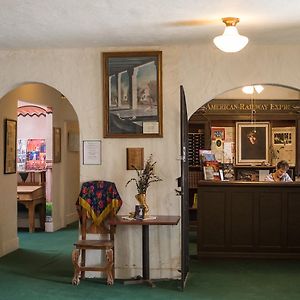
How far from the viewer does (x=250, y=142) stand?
36.0 feet

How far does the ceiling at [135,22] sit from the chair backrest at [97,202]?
5.29 ft

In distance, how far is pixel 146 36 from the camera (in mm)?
5949

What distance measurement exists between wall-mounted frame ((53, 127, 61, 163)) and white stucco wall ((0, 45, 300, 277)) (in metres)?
3.92

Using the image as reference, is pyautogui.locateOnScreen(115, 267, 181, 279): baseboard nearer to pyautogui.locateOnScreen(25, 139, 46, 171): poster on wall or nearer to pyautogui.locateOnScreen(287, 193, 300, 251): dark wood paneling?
pyautogui.locateOnScreen(287, 193, 300, 251): dark wood paneling

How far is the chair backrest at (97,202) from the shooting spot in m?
6.42

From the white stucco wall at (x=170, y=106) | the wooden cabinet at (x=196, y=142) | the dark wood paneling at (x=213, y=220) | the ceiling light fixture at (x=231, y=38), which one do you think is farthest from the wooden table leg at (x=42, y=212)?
the ceiling light fixture at (x=231, y=38)

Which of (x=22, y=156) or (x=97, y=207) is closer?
(x=97, y=207)

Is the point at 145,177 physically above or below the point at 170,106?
below

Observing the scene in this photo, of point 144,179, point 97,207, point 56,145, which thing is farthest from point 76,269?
point 56,145

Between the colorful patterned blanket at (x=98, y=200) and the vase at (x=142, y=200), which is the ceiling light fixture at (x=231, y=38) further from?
the colorful patterned blanket at (x=98, y=200)

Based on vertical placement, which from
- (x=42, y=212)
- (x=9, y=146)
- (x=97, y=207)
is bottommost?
(x=42, y=212)

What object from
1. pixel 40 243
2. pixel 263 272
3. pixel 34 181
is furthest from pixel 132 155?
pixel 34 181

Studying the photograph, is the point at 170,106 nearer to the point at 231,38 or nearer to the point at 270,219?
the point at 231,38

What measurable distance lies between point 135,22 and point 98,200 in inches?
84.2
